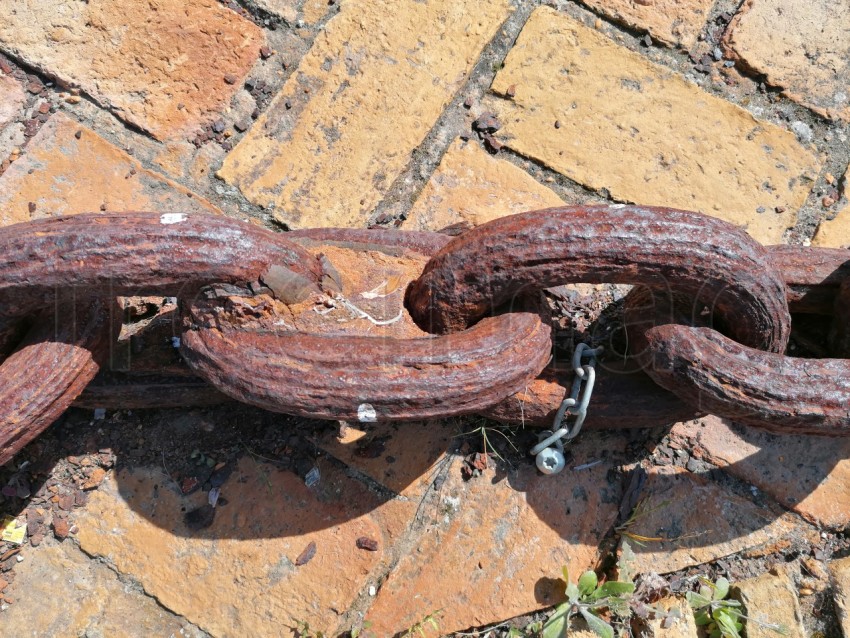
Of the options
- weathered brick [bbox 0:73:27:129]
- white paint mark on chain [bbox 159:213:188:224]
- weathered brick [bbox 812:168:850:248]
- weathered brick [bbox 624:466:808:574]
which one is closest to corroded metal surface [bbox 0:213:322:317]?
white paint mark on chain [bbox 159:213:188:224]

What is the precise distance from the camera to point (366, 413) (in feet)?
4.42

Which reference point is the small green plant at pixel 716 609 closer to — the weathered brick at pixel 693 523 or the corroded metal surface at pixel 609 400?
the weathered brick at pixel 693 523

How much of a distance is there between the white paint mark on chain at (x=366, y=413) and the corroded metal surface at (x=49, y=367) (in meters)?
0.64

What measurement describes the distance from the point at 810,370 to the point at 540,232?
62cm

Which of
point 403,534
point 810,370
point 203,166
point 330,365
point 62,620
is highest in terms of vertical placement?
point 810,370

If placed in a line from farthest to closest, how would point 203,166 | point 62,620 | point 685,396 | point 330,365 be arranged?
point 203,166, point 62,620, point 685,396, point 330,365

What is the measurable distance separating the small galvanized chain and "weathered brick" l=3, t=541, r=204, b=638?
995mm

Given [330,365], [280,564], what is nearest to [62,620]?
[280,564]

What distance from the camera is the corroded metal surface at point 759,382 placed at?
1429 mm

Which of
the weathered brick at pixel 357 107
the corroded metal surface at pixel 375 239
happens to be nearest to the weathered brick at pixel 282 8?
the weathered brick at pixel 357 107

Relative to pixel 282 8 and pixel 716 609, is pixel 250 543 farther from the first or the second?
pixel 282 8

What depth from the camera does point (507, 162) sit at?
2164mm

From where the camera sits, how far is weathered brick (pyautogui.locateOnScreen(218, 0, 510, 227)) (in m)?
2.10

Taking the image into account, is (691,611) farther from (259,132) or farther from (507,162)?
(259,132)
